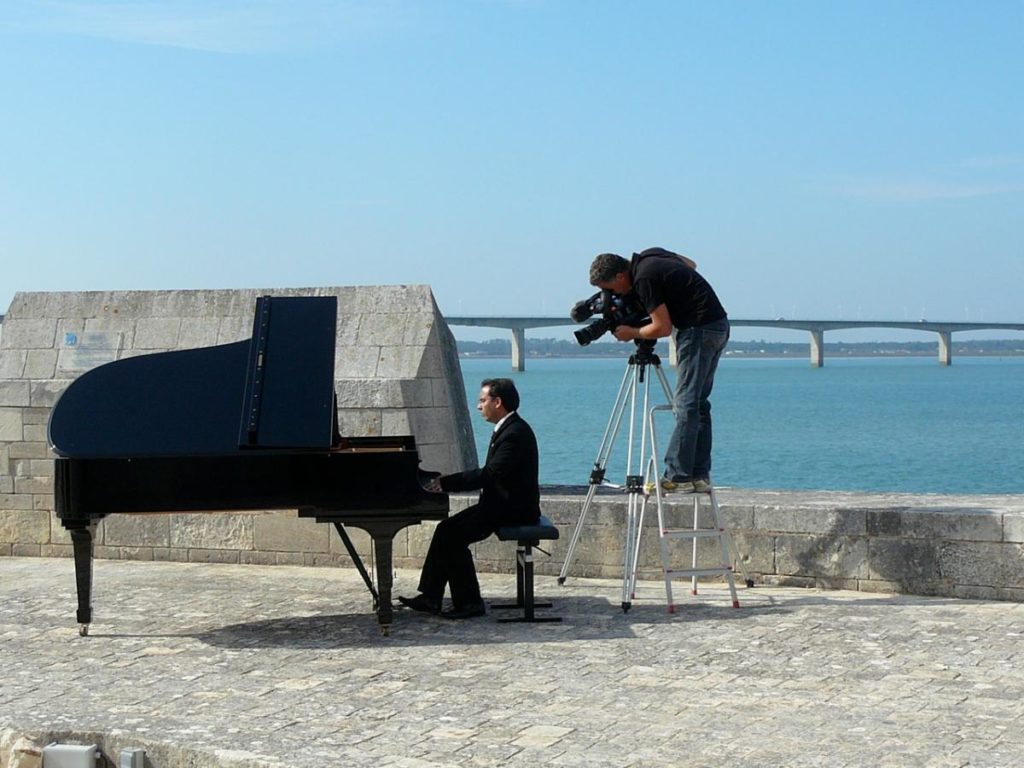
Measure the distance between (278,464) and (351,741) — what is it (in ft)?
6.58

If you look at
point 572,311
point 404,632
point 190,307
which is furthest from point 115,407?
point 190,307

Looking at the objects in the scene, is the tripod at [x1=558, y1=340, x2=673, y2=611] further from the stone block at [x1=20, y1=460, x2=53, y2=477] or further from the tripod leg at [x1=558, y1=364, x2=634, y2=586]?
the stone block at [x1=20, y1=460, x2=53, y2=477]

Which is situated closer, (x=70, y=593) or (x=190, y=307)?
(x=70, y=593)

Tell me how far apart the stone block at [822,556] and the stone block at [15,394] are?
5.08 meters

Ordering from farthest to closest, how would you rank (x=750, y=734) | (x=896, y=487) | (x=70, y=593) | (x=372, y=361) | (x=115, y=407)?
1. (x=896, y=487)
2. (x=372, y=361)
3. (x=70, y=593)
4. (x=115, y=407)
5. (x=750, y=734)

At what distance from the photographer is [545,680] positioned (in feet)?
18.9

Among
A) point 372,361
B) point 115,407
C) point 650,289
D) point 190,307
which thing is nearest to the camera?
point 115,407

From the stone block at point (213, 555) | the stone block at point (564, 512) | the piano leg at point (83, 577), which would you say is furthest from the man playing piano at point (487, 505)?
the stone block at point (213, 555)

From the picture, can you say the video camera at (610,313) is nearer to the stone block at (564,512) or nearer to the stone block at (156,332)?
the stone block at (564,512)

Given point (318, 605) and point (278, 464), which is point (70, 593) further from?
point (278, 464)

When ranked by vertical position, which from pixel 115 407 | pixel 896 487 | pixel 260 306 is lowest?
pixel 896 487

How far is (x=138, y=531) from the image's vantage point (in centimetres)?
955

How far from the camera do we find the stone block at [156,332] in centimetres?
956

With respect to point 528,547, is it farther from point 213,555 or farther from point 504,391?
point 213,555
